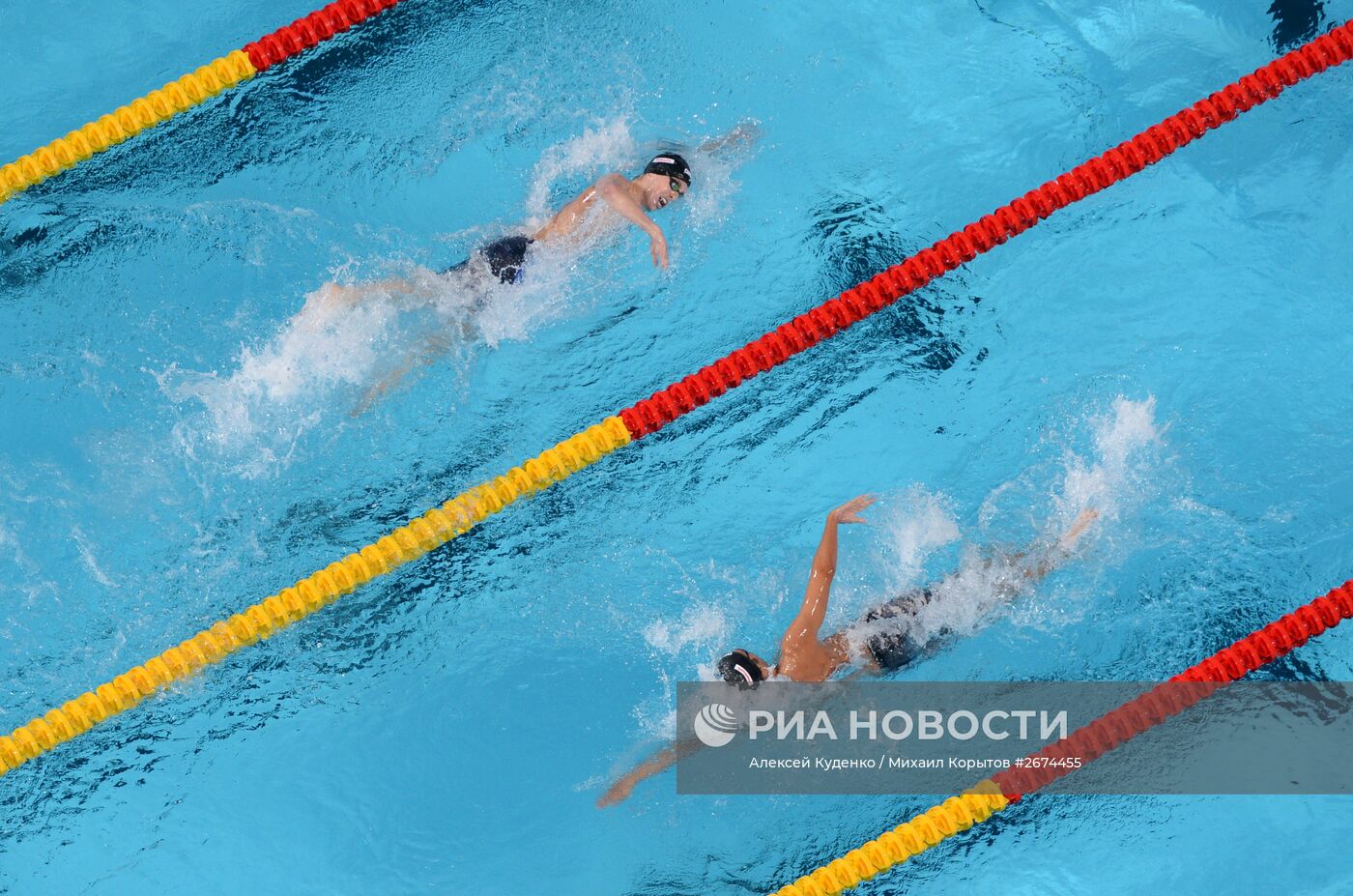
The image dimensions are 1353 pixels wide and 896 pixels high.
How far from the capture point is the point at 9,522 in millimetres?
5094

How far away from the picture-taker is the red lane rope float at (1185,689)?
459cm

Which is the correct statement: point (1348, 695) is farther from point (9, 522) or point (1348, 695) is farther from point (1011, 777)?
point (9, 522)

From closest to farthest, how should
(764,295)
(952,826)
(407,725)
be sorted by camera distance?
(952,826), (407,725), (764,295)

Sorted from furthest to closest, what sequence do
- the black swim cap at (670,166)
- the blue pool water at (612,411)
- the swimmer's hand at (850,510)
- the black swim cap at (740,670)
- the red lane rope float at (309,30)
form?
1. the red lane rope float at (309,30)
2. the black swim cap at (670,166)
3. the blue pool water at (612,411)
4. the swimmer's hand at (850,510)
5. the black swim cap at (740,670)

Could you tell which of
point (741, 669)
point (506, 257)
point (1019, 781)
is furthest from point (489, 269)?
point (1019, 781)

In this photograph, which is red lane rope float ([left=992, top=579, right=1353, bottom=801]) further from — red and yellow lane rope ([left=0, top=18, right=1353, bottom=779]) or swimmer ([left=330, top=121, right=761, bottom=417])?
swimmer ([left=330, top=121, right=761, bottom=417])

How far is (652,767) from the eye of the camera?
4828mm

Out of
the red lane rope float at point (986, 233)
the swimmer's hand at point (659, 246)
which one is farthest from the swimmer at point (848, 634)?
the swimmer's hand at point (659, 246)

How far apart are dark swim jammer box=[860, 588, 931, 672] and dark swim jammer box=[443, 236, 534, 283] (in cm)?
188

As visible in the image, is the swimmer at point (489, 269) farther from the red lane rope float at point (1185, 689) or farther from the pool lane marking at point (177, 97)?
the red lane rope float at point (1185, 689)

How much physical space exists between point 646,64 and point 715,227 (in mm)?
791

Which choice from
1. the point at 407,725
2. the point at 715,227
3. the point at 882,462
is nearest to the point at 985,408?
the point at 882,462

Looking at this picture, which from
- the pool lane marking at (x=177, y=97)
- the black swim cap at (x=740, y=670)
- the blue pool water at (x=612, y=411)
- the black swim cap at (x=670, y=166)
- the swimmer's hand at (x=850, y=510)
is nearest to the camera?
the black swim cap at (x=740, y=670)

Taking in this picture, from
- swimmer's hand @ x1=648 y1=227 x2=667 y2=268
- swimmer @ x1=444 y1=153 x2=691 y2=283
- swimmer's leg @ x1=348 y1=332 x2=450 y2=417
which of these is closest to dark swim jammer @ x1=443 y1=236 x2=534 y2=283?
swimmer @ x1=444 y1=153 x2=691 y2=283
